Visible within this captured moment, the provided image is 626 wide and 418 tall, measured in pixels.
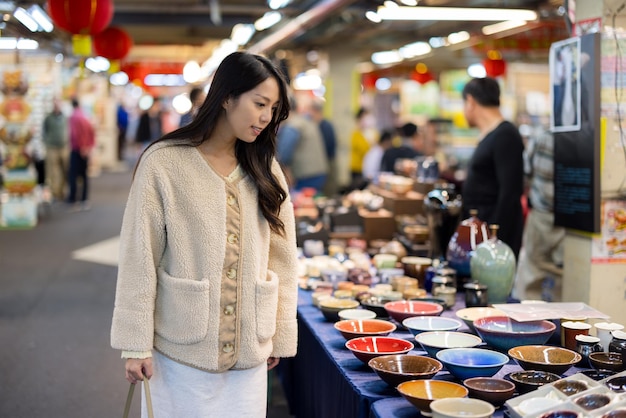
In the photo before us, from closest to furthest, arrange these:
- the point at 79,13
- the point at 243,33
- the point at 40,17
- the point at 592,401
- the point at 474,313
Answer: the point at 592,401, the point at 474,313, the point at 79,13, the point at 40,17, the point at 243,33

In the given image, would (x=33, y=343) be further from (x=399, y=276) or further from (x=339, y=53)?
(x=339, y=53)

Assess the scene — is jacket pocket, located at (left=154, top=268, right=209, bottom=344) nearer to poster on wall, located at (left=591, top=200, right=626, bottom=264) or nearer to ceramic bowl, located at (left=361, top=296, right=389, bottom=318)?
ceramic bowl, located at (left=361, top=296, right=389, bottom=318)

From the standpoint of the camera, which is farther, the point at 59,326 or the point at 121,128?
the point at 121,128

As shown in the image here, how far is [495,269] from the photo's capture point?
11.5 feet

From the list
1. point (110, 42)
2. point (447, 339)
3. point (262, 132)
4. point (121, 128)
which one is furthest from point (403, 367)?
point (121, 128)

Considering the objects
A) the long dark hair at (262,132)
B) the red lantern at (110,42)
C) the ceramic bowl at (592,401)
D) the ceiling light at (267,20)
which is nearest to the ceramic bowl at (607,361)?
the ceramic bowl at (592,401)

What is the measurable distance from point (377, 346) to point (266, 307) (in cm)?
59

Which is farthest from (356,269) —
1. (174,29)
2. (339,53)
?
(174,29)

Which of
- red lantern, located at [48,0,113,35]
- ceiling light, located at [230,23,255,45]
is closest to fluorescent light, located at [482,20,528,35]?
ceiling light, located at [230,23,255,45]

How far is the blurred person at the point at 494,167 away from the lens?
14.1 feet

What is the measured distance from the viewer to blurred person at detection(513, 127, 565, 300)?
551 cm

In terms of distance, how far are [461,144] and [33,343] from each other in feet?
36.8

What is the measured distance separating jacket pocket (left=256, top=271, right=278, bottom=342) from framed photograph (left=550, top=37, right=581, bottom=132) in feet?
6.95

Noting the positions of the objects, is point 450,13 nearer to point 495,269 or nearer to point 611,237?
point 611,237
